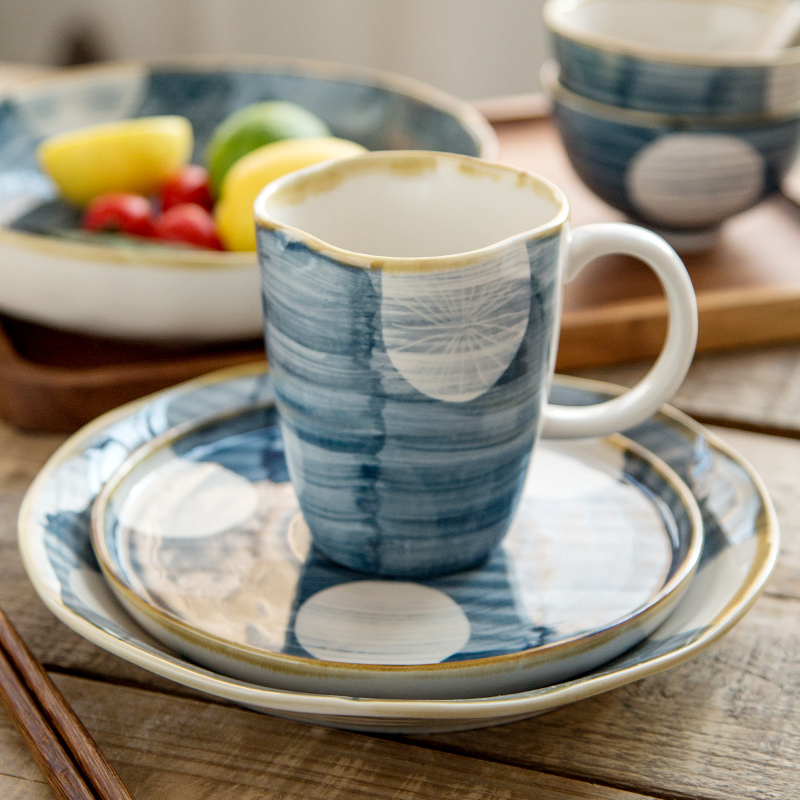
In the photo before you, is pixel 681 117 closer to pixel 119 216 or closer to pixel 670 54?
pixel 670 54

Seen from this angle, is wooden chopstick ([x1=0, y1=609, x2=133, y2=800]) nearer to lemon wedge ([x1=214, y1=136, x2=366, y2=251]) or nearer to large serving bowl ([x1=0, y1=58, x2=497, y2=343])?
large serving bowl ([x1=0, y1=58, x2=497, y2=343])

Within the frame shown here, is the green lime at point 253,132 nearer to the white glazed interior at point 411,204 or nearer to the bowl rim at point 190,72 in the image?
the bowl rim at point 190,72

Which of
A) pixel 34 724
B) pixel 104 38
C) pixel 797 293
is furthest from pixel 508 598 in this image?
pixel 104 38

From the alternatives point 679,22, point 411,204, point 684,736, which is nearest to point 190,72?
point 679,22

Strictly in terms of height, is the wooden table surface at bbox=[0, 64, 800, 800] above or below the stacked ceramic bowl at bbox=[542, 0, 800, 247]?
below

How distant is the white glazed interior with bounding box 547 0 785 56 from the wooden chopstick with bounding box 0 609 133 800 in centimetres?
62

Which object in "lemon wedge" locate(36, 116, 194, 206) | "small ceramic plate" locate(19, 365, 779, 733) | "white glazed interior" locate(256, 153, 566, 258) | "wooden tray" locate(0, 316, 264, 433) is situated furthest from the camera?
"lemon wedge" locate(36, 116, 194, 206)

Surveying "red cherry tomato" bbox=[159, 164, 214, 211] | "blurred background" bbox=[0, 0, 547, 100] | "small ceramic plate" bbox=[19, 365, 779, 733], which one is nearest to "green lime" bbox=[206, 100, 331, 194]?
"red cherry tomato" bbox=[159, 164, 214, 211]

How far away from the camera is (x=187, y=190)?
756 mm

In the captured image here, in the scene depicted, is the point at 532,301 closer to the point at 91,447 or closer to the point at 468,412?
the point at 468,412

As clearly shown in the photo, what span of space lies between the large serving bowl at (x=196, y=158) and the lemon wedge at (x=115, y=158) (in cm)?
3

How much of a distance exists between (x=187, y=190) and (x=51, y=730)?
0.52 metres

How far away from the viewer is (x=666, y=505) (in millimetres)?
426

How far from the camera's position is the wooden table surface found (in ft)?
1.06
